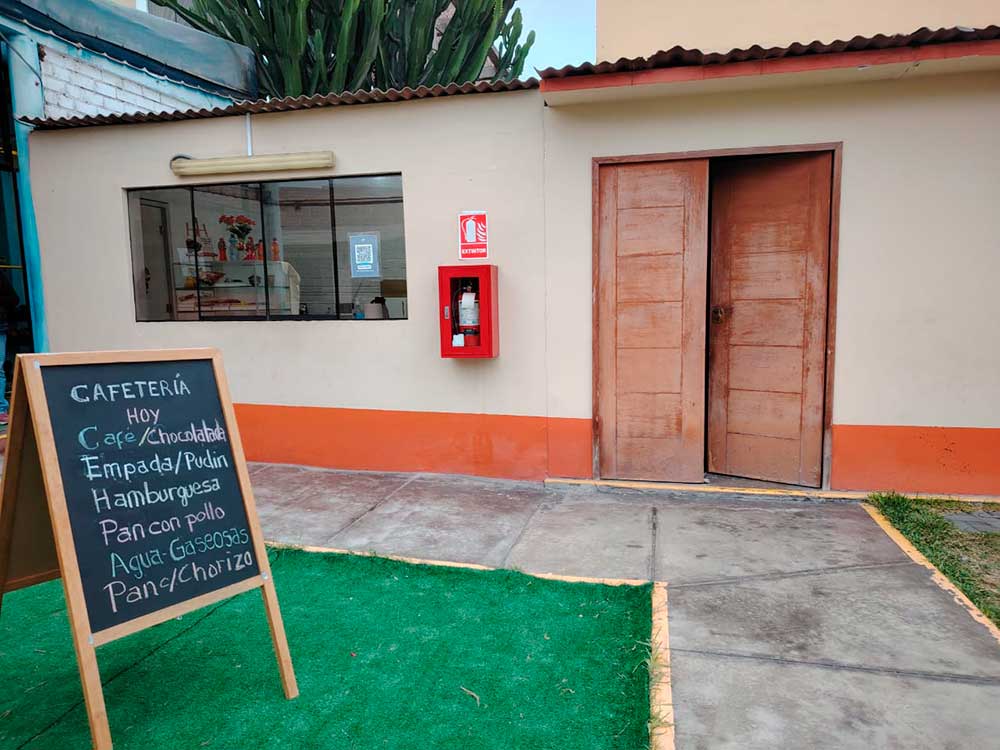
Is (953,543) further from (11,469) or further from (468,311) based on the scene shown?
(11,469)

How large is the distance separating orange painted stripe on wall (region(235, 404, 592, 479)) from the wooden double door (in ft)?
1.24

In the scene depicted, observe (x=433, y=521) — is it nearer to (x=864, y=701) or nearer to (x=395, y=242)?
(x=395, y=242)

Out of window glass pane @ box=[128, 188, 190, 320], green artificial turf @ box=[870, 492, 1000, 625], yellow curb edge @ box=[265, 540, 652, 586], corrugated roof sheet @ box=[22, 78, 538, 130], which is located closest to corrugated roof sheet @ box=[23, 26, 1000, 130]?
corrugated roof sheet @ box=[22, 78, 538, 130]

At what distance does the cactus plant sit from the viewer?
10.4m

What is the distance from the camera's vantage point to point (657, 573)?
3.94 metres

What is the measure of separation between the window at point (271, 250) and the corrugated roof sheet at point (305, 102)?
62 cm

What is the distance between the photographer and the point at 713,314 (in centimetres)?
561

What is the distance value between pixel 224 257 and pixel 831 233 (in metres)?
5.43

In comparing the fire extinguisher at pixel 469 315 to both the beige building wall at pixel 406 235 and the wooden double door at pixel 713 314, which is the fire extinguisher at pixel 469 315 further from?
the wooden double door at pixel 713 314

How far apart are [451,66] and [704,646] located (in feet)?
35.5

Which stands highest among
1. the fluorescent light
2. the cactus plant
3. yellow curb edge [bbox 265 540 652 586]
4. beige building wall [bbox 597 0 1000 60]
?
the cactus plant

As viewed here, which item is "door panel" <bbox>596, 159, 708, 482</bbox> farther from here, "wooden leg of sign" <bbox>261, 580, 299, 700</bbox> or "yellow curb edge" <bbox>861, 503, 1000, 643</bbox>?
"wooden leg of sign" <bbox>261, 580, 299, 700</bbox>

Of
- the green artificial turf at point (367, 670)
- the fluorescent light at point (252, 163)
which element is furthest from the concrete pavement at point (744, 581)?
the fluorescent light at point (252, 163)

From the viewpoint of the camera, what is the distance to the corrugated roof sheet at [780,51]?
166 inches
